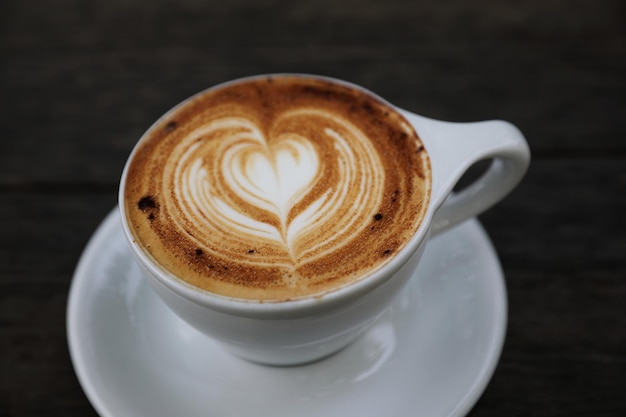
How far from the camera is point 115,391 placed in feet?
3.25

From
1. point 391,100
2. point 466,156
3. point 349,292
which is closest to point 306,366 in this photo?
point 349,292

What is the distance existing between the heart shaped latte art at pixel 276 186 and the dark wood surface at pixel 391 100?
38 centimetres

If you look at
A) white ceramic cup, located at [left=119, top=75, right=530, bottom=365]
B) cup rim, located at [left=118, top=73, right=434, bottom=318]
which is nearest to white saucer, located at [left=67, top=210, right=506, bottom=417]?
white ceramic cup, located at [left=119, top=75, right=530, bottom=365]

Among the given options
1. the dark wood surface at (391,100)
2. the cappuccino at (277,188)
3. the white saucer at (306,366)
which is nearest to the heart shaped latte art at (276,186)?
the cappuccino at (277,188)

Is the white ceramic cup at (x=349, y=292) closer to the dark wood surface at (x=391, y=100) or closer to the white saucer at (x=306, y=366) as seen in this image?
the white saucer at (x=306, y=366)

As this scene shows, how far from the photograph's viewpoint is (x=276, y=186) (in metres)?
1.03

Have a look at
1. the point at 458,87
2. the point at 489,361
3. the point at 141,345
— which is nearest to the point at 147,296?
the point at 141,345

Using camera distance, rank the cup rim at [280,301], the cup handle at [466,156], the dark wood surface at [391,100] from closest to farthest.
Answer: the cup rim at [280,301], the cup handle at [466,156], the dark wood surface at [391,100]

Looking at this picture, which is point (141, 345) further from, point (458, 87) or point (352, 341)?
point (458, 87)

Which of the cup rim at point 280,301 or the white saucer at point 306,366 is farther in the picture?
the white saucer at point 306,366

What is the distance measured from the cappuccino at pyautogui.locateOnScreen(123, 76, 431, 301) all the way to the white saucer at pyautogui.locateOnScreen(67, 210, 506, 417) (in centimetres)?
23

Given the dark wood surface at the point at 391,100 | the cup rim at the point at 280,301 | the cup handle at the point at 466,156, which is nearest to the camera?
the cup rim at the point at 280,301

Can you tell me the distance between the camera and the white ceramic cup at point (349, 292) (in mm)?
852

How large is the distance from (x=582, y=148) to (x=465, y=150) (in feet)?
1.94
